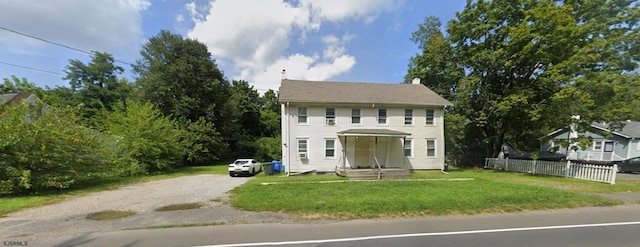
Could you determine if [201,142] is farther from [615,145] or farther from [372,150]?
[615,145]

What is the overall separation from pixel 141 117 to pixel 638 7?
3305 centimetres

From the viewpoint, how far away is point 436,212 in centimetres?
665

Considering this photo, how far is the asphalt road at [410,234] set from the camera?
458 centimetres

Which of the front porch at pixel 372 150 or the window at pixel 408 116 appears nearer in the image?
the front porch at pixel 372 150

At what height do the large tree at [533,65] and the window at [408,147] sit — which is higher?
Answer: the large tree at [533,65]

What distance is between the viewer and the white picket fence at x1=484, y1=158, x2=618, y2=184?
12061mm

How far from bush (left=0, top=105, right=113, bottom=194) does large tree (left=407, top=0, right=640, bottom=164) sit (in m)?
24.8

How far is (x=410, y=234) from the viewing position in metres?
5.02

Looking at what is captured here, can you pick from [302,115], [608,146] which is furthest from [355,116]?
[608,146]

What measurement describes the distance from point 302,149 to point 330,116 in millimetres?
3125

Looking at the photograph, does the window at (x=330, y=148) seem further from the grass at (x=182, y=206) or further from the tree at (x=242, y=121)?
the tree at (x=242, y=121)

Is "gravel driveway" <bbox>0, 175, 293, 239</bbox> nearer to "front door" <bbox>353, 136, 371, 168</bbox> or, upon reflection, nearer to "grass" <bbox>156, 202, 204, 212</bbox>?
"grass" <bbox>156, 202, 204, 212</bbox>

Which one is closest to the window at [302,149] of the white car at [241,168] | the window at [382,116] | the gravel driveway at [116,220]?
the white car at [241,168]

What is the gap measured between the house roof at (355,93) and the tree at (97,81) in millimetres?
27714
